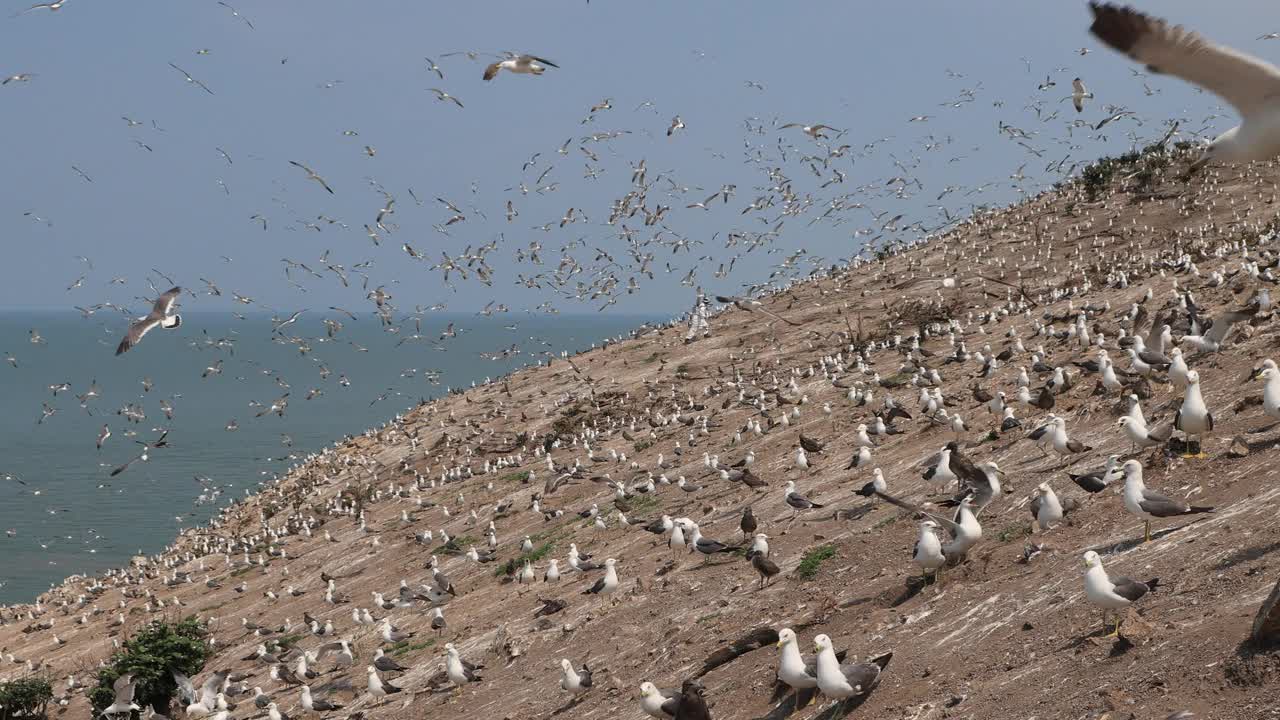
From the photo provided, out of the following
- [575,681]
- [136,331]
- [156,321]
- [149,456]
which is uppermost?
[149,456]

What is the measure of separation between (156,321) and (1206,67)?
1333 centimetres

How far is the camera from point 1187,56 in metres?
8.16

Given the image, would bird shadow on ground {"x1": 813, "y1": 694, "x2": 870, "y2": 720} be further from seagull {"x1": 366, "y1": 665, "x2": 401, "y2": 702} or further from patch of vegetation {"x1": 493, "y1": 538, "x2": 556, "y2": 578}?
patch of vegetation {"x1": 493, "y1": 538, "x2": 556, "y2": 578}

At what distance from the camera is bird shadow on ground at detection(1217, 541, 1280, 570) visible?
10.2 metres

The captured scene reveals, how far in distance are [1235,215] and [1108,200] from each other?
27.2 ft

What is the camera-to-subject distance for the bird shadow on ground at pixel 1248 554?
33.5ft

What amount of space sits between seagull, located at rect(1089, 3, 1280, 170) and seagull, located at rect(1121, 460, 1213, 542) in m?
4.38

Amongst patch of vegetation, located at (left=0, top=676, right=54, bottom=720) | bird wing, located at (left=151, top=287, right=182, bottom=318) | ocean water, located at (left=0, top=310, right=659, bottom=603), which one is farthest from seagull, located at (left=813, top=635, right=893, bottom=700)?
patch of vegetation, located at (left=0, top=676, right=54, bottom=720)

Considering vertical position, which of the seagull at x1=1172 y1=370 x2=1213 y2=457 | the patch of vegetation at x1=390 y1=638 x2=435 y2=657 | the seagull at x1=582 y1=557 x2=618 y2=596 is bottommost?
the patch of vegetation at x1=390 y1=638 x2=435 y2=657

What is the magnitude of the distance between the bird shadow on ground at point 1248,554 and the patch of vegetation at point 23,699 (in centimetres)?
2385

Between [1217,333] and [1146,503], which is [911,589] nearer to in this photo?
[1146,503]

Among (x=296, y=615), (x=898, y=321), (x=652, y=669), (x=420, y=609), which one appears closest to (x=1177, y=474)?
(x=652, y=669)

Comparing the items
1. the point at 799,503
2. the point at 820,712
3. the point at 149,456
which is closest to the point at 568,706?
the point at 820,712

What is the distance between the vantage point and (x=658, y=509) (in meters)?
24.8
